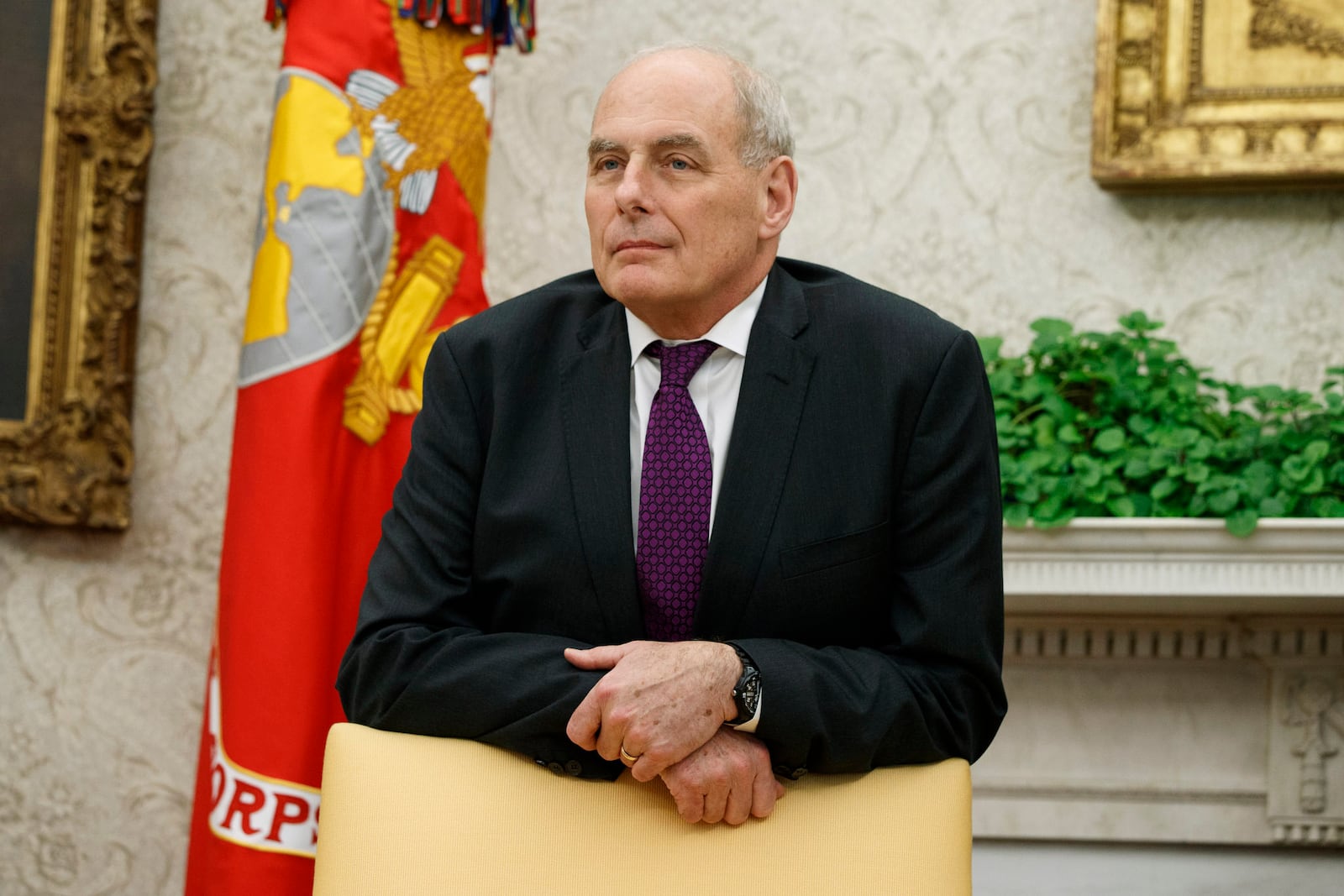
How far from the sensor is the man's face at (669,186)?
168cm

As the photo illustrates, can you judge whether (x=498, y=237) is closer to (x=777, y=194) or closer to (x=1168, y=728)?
(x=777, y=194)

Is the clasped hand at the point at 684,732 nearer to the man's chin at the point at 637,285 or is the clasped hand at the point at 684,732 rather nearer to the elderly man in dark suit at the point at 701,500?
the elderly man in dark suit at the point at 701,500

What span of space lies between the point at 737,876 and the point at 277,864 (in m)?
1.26

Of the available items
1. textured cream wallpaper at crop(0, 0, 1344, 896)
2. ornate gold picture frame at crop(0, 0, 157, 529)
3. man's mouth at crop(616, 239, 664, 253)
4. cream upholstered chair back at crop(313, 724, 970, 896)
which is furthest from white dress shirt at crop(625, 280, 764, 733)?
ornate gold picture frame at crop(0, 0, 157, 529)

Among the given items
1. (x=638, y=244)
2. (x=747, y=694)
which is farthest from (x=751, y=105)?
(x=747, y=694)

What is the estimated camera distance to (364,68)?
2.48m

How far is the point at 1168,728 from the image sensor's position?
2.89m

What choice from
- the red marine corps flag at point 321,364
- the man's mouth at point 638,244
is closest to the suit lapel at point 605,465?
the man's mouth at point 638,244

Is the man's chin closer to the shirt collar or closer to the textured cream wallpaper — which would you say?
the shirt collar

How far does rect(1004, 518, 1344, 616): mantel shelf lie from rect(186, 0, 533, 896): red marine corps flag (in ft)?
3.95

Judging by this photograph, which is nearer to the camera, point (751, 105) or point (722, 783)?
point (722, 783)

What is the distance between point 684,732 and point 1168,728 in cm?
186

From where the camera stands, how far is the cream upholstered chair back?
1.40 metres

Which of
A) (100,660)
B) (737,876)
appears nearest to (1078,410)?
(737,876)
